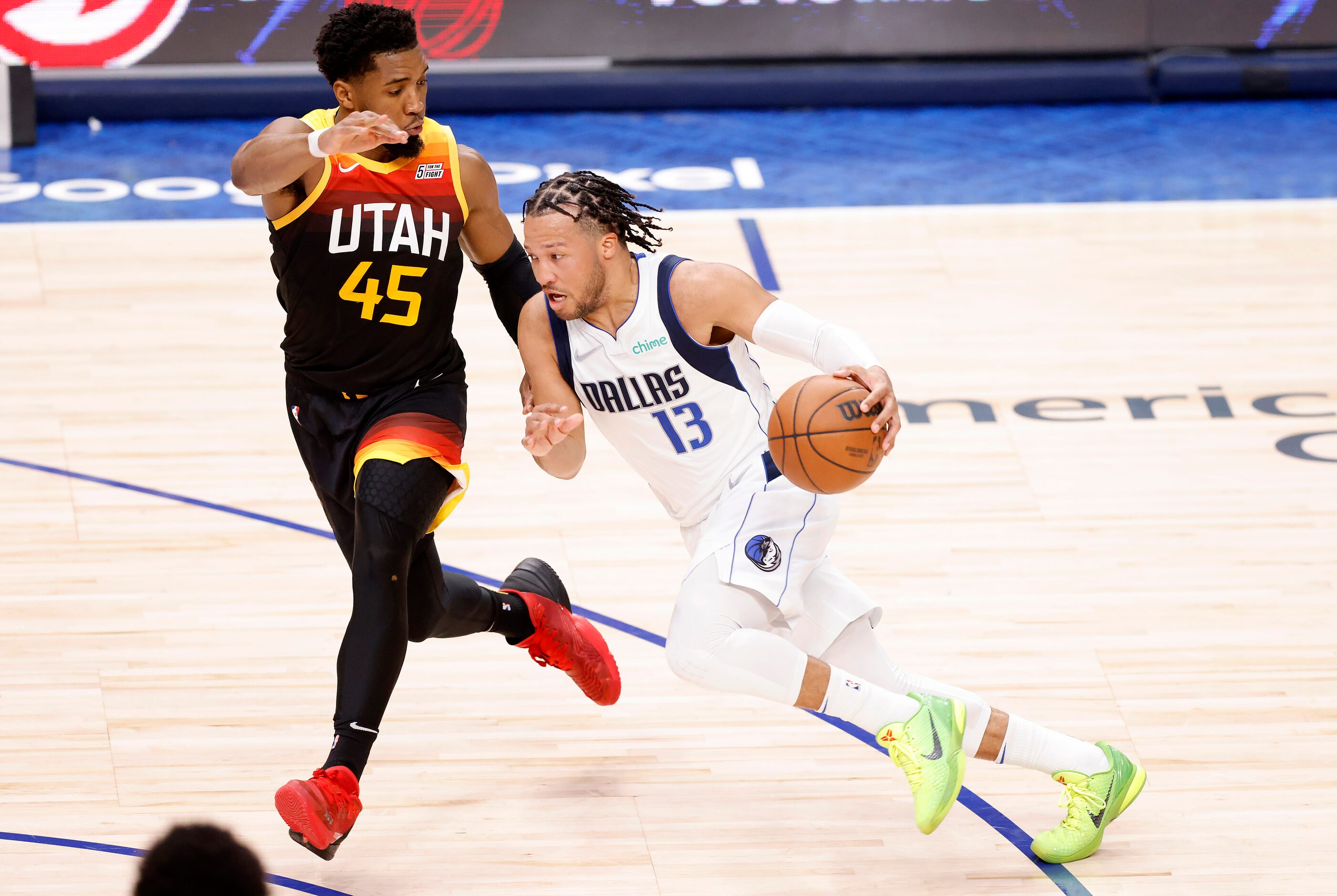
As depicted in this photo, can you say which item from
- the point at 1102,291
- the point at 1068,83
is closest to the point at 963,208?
the point at 1102,291

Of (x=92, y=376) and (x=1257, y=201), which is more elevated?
(x=1257, y=201)

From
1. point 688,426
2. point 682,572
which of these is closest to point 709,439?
point 688,426

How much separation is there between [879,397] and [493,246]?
49.4 inches

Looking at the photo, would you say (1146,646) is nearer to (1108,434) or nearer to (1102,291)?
(1108,434)

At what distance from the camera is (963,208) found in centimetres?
912

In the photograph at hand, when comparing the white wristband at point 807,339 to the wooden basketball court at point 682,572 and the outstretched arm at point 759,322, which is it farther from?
the wooden basketball court at point 682,572

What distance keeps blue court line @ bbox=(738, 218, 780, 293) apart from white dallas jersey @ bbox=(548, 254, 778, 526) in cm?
375

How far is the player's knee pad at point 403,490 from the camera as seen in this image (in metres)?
4.05

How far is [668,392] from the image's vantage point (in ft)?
13.5

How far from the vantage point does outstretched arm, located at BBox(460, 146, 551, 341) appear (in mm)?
4309

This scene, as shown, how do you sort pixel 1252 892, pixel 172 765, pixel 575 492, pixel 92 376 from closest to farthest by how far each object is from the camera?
pixel 1252 892 → pixel 172 765 → pixel 575 492 → pixel 92 376

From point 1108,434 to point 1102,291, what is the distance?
1536mm

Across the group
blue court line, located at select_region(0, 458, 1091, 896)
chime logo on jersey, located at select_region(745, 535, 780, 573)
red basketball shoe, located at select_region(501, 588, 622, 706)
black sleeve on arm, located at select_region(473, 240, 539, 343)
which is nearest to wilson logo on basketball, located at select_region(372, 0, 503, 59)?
blue court line, located at select_region(0, 458, 1091, 896)

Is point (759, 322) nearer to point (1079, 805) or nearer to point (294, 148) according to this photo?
point (294, 148)
